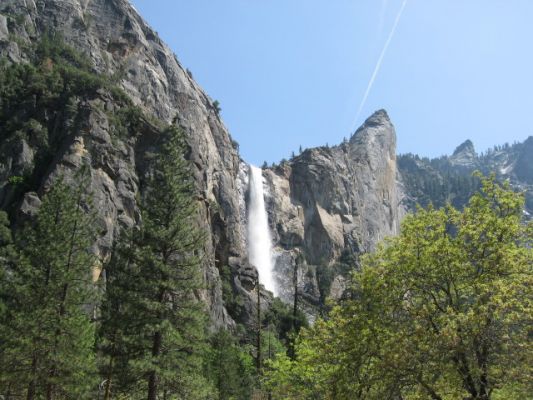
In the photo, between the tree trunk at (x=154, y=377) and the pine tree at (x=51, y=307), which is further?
the pine tree at (x=51, y=307)

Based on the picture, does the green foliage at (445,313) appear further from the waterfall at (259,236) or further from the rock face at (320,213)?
the rock face at (320,213)

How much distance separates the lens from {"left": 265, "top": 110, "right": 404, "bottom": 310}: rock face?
99.9 meters

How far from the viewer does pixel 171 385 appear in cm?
2266

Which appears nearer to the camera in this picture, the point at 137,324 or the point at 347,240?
the point at 137,324

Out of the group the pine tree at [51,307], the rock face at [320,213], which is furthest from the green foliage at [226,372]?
the rock face at [320,213]

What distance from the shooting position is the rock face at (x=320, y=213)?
99.9 m

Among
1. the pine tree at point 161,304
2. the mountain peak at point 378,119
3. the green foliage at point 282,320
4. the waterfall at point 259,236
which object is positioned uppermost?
the mountain peak at point 378,119

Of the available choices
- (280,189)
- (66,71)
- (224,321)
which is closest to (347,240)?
(280,189)

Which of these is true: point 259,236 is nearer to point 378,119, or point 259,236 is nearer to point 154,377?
point 154,377

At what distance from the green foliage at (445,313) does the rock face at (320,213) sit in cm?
7585

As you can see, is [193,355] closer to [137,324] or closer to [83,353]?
[137,324]

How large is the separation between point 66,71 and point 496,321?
65.1 meters

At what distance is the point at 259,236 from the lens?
99.1 metres

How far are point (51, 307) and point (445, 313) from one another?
18786 millimetres
